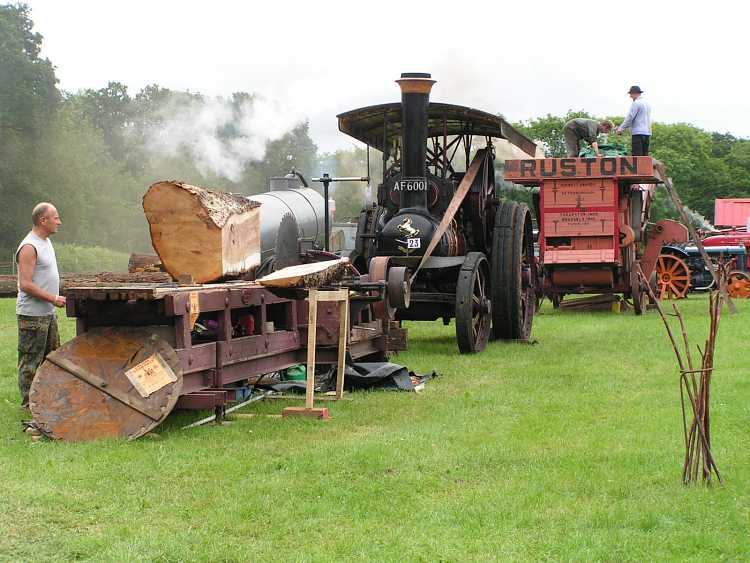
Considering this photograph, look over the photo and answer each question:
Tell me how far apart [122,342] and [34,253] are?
1.07 metres

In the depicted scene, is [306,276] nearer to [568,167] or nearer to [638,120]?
[568,167]

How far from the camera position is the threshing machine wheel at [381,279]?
32.3 ft

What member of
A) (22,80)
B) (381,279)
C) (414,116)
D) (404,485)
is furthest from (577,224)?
(22,80)

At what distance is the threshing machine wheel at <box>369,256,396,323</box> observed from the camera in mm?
9844

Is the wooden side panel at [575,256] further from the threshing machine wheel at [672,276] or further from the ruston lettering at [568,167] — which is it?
the threshing machine wheel at [672,276]

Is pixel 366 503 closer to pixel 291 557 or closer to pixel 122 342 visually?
pixel 291 557

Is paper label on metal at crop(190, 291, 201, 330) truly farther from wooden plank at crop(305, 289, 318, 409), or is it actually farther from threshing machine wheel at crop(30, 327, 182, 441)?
wooden plank at crop(305, 289, 318, 409)

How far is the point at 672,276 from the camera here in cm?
2050

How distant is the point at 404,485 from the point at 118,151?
49.4m

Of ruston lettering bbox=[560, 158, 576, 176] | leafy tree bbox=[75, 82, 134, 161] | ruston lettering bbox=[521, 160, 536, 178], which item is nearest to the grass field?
ruston lettering bbox=[560, 158, 576, 176]

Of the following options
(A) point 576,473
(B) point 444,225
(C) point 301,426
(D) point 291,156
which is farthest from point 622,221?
(D) point 291,156

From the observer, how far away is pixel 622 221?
639 inches

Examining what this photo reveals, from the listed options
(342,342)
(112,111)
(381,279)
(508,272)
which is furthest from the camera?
(112,111)

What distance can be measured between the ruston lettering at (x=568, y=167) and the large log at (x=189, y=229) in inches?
330
